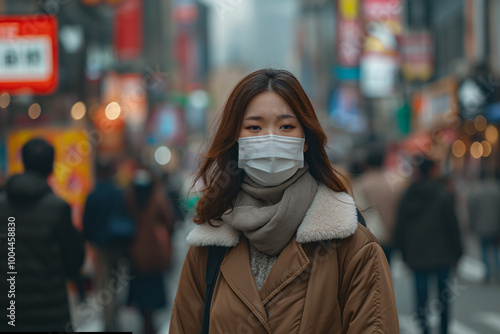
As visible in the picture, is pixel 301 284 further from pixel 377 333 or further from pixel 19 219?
pixel 19 219

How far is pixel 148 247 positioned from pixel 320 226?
18.4 feet

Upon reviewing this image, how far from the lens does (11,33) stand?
7.97m

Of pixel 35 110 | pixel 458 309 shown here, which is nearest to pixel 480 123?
pixel 458 309

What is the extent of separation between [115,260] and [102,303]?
0.58 meters

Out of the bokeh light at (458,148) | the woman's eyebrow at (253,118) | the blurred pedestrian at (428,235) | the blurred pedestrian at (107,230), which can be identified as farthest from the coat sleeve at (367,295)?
the bokeh light at (458,148)

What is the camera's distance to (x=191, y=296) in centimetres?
287

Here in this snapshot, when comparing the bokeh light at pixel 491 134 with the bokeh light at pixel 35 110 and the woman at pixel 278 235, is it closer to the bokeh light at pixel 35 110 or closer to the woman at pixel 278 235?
the bokeh light at pixel 35 110

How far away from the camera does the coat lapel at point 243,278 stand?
260 cm

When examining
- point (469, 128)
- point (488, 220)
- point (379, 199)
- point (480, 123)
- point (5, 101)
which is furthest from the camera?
point (469, 128)

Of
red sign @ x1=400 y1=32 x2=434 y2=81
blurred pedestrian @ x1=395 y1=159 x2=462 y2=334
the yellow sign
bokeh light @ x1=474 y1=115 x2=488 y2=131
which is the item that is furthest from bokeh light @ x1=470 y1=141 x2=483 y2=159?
blurred pedestrian @ x1=395 y1=159 x2=462 y2=334

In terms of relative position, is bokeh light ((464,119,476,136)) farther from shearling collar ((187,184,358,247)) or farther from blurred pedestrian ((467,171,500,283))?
shearling collar ((187,184,358,247))

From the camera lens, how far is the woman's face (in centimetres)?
275

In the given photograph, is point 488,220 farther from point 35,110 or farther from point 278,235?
point 35,110

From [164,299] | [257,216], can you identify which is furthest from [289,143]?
[164,299]
